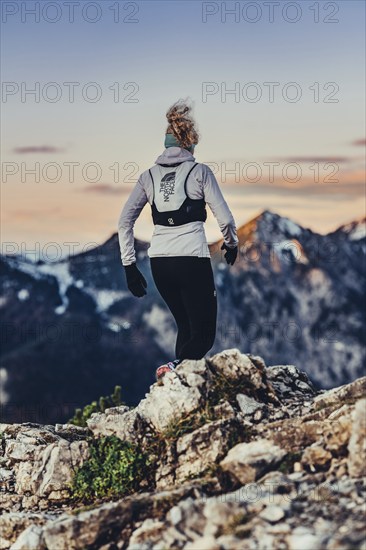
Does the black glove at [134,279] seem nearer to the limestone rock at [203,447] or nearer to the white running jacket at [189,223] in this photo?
the white running jacket at [189,223]

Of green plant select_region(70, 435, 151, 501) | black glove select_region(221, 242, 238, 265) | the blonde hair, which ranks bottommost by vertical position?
green plant select_region(70, 435, 151, 501)

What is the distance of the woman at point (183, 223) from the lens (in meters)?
14.8

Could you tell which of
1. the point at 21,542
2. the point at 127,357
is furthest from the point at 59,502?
the point at 127,357

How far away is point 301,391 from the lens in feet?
55.5

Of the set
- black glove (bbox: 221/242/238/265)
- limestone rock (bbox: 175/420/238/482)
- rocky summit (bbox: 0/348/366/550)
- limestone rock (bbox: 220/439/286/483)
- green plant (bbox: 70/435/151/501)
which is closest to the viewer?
rocky summit (bbox: 0/348/366/550)

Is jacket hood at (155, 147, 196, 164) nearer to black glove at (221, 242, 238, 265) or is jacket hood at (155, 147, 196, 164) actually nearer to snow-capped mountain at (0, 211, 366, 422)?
black glove at (221, 242, 238, 265)

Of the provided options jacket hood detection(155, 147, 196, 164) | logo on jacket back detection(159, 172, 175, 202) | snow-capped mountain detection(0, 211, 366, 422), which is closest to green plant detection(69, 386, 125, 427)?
logo on jacket back detection(159, 172, 175, 202)

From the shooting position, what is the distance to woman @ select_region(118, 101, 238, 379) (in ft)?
48.6

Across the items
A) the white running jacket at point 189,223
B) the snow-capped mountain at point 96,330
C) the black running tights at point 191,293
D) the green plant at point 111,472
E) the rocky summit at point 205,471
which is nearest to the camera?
the rocky summit at point 205,471

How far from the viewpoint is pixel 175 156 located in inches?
590

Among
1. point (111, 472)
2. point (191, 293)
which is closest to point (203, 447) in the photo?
point (111, 472)

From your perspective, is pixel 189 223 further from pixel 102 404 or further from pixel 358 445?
pixel 102 404

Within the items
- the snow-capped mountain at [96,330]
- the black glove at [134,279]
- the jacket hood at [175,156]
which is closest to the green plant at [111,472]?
the black glove at [134,279]

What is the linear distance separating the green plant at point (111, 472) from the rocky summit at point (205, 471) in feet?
0.06
